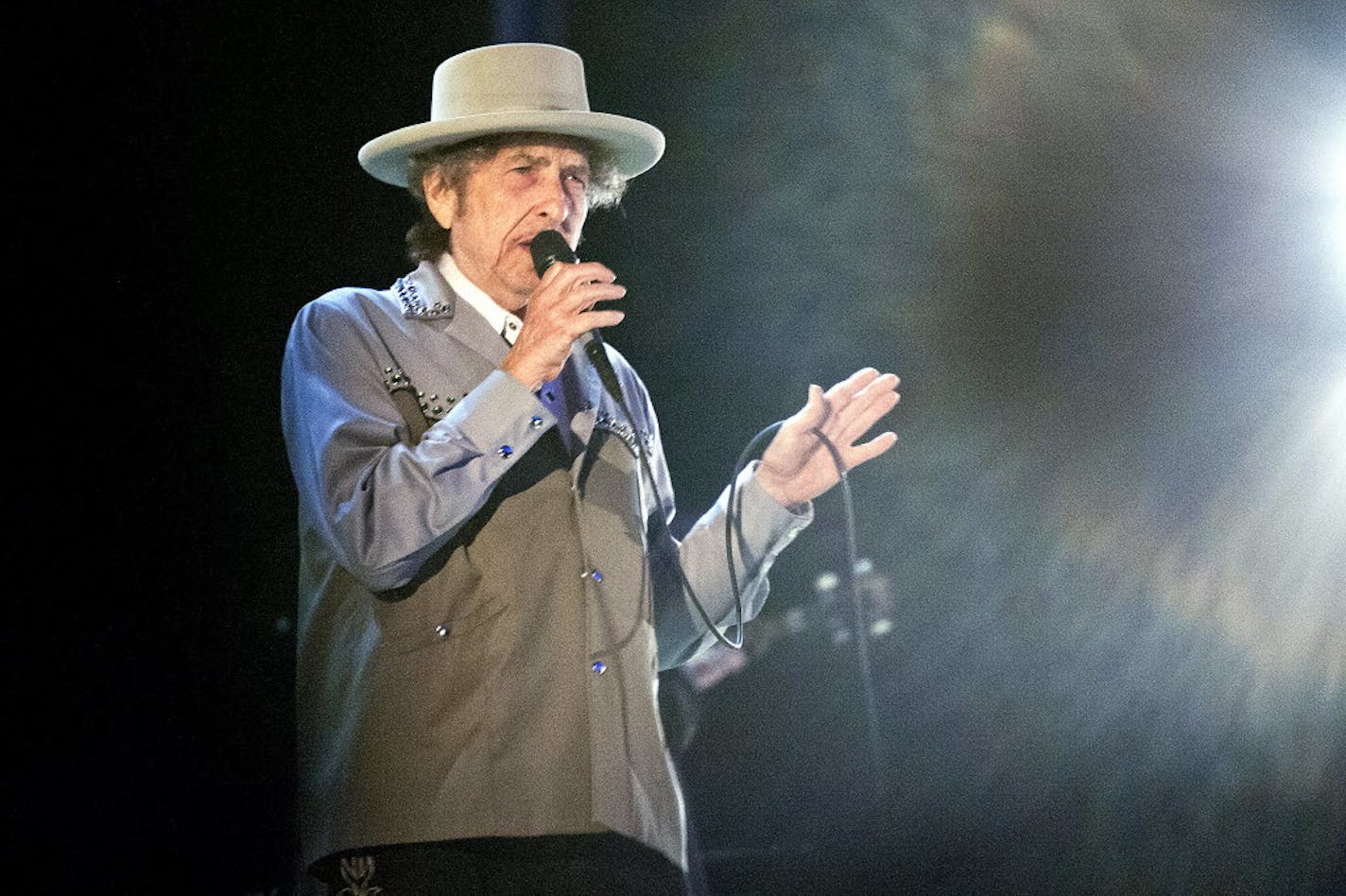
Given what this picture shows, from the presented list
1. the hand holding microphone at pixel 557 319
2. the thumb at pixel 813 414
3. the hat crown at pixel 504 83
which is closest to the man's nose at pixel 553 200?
the hat crown at pixel 504 83

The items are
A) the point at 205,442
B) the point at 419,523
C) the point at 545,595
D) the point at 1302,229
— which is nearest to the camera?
the point at 419,523

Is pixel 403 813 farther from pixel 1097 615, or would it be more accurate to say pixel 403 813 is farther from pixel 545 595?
pixel 1097 615

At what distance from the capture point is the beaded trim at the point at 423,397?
5.89ft

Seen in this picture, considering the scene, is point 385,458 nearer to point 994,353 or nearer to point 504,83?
point 504,83

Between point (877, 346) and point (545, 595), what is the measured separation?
74.0 inches

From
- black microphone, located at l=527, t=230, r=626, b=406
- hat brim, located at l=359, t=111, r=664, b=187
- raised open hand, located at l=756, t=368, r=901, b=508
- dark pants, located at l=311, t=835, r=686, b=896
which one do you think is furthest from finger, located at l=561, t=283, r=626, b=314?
dark pants, located at l=311, t=835, r=686, b=896

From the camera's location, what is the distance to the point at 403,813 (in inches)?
62.8

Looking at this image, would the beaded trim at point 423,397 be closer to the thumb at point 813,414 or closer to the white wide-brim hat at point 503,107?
the white wide-brim hat at point 503,107

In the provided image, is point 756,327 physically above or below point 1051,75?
below

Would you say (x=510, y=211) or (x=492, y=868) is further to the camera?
(x=510, y=211)

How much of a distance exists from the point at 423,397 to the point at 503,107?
462 mm

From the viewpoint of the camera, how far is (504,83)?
201cm

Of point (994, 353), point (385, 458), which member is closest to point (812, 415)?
point (385, 458)

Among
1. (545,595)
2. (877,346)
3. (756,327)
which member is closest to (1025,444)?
(877,346)
